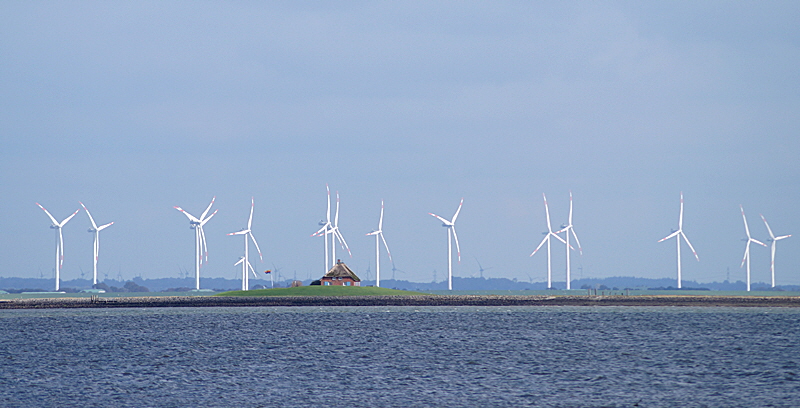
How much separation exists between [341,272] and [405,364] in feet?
378

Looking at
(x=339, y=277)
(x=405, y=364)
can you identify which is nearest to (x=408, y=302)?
(x=339, y=277)

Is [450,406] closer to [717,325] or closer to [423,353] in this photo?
[423,353]

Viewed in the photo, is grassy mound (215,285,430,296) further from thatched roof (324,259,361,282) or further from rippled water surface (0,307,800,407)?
rippled water surface (0,307,800,407)

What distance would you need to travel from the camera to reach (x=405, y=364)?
211ft

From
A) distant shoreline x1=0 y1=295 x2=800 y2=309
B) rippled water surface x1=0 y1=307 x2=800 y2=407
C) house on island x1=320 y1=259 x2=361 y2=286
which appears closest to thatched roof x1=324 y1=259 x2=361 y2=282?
house on island x1=320 y1=259 x2=361 y2=286

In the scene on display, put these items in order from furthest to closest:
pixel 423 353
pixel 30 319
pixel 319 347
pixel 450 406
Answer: pixel 30 319 → pixel 319 347 → pixel 423 353 → pixel 450 406

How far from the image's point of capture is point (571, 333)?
93.8 m

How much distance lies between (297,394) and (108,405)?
10068 mm

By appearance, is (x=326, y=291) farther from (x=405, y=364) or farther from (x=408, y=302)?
(x=405, y=364)

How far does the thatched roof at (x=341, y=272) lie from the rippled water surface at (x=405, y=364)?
65.3 m

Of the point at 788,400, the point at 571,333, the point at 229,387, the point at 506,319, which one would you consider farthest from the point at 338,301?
the point at 788,400

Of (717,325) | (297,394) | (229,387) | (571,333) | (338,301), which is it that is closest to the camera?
(297,394)

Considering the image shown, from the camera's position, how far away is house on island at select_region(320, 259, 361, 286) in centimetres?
17712

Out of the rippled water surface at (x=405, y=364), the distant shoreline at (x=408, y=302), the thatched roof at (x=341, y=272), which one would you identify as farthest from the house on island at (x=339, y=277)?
the rippled water surface at (x=405, y=364)
